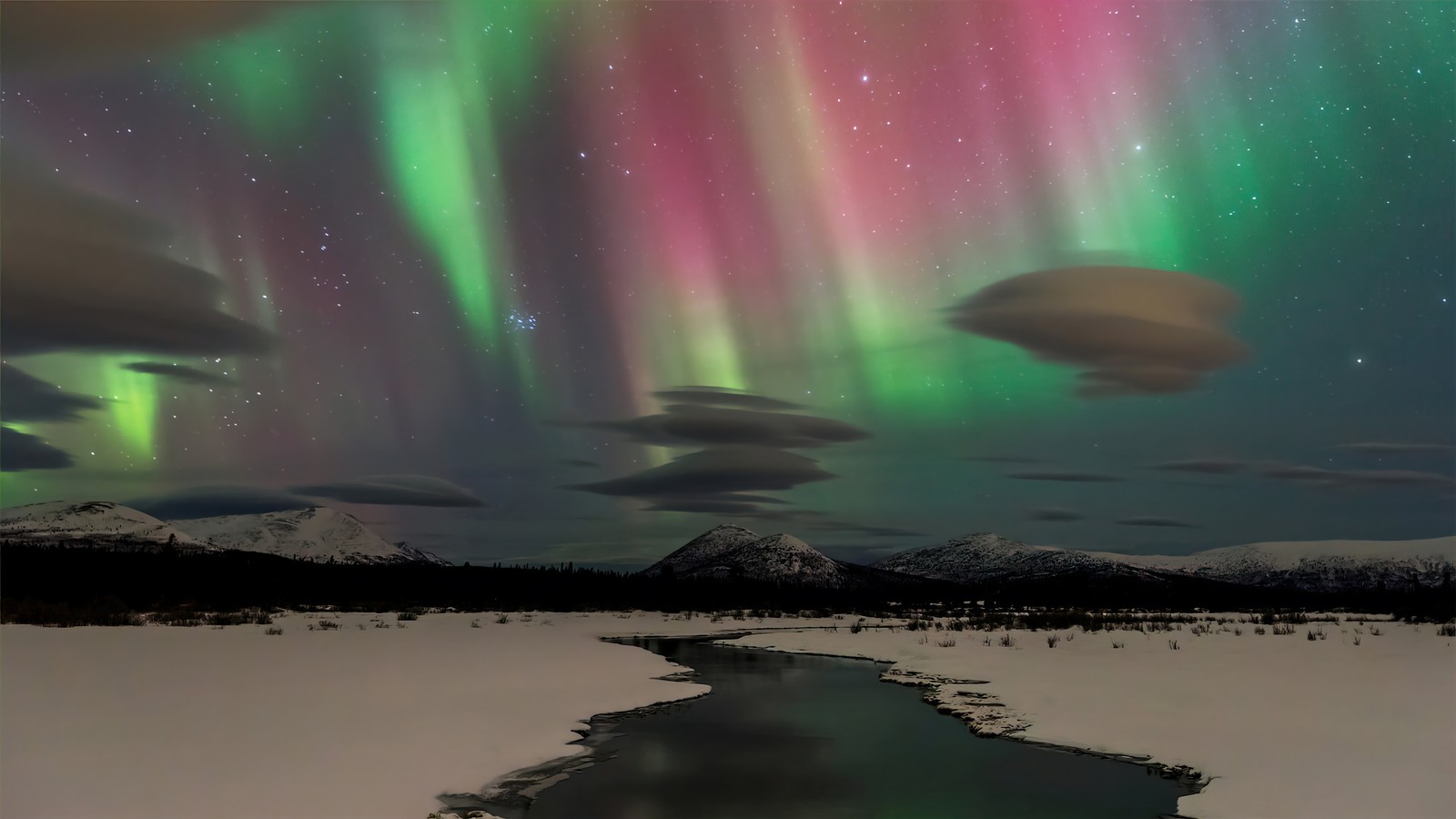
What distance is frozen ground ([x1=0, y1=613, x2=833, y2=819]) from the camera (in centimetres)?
1175

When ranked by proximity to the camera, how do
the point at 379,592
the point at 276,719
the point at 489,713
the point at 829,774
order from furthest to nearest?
the point at 379,592 < the point at 489,713 < the point at 276,719 < the point at 829,774

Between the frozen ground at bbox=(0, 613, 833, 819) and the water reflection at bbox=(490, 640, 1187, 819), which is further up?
the frozen ground at bbox=(0, 613, 833, 819)

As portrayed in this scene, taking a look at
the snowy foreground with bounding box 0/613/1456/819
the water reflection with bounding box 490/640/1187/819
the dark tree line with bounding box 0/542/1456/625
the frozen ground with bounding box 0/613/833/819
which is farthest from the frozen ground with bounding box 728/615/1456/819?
the dark tree line with bounding box 0/542/1456/625

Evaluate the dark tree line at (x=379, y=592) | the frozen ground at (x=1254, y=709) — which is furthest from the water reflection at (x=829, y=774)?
the dark tree line at (x=379, y=592)

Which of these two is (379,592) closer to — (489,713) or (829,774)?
(489,713)

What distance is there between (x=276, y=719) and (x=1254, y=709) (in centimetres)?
2025

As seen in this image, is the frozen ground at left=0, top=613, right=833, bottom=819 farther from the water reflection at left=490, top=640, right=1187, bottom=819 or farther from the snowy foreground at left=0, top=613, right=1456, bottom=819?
the water reflection at left=490, top=640, right=1187, bottom=819

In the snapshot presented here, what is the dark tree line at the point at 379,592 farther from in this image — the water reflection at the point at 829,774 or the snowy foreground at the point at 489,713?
the water reflection at the point at 829,774

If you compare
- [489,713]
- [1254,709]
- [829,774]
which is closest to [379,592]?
[489,713]

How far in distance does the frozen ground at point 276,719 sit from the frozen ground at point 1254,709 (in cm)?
984

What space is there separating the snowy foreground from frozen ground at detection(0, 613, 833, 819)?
67mm

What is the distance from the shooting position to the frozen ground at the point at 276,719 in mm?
11750

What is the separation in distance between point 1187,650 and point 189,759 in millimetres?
31527

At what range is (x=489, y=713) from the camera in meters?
18.9
